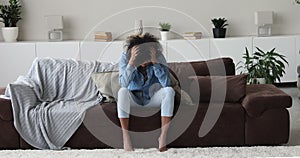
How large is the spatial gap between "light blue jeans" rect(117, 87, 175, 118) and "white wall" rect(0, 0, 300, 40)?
3290 mm

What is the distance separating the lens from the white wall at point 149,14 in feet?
24.2

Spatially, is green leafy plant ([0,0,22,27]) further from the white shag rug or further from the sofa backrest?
the white shag rug

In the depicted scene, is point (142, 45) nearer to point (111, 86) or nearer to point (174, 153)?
point (111, 86)

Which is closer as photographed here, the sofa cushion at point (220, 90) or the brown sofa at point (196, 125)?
the brown sofa at point (196, 125)

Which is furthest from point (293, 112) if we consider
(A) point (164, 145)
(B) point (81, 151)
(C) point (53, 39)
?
(C) point (53, 39)

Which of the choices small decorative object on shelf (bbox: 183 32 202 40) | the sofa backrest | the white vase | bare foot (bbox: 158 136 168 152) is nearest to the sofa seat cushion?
bare foot (bbox: 158 136 168 152)

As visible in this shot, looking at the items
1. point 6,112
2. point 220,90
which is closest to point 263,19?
point 220,90

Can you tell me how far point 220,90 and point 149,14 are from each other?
3.34 m

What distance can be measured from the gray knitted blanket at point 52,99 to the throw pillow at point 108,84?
0.08m

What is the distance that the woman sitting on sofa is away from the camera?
4.10 meters

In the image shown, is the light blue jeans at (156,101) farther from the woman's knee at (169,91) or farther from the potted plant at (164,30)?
the potted plant at (164,30)

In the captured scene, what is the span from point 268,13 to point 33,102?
397cm

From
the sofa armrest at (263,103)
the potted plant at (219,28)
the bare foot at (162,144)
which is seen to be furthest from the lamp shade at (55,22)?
the sofa armrest at (263,103)

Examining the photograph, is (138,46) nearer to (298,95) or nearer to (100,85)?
(100,85)
